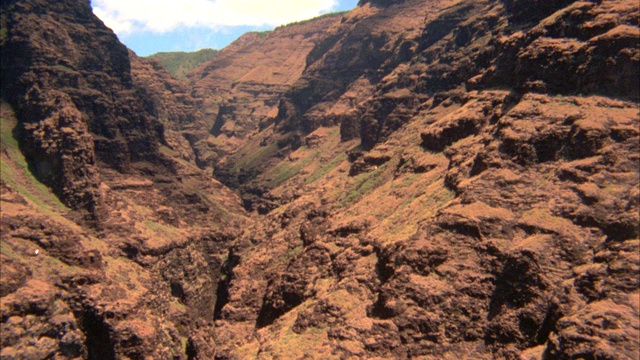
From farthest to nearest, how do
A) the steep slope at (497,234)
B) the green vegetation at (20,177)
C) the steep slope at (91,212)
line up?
the green vegetation at (20,177) → the steep slope at (91,212) → the steep slope at (497,234)

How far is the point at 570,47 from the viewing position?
102ft

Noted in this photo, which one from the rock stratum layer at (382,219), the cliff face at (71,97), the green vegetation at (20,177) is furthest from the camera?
the cliff face at (71,97)

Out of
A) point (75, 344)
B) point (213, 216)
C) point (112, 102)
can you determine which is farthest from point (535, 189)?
point (112, 102)

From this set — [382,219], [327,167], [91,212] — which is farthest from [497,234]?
[327,167]

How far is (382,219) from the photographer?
4022cm

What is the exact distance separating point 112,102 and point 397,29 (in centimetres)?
6738

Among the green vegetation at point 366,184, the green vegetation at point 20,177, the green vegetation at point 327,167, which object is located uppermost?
the green vegetation at point 20,177

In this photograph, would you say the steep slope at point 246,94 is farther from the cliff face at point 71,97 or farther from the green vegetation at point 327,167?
the cliff face at point 71,97

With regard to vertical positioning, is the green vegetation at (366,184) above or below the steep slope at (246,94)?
below

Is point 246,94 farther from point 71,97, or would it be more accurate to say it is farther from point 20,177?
point 20,177

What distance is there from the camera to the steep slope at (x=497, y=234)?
21844 millimetres

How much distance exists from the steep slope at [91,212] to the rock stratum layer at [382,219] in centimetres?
26

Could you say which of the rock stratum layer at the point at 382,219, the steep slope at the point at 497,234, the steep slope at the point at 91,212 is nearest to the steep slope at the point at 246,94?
the steep slope at the point at 91,212

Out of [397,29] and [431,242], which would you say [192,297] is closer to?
[431,242]
